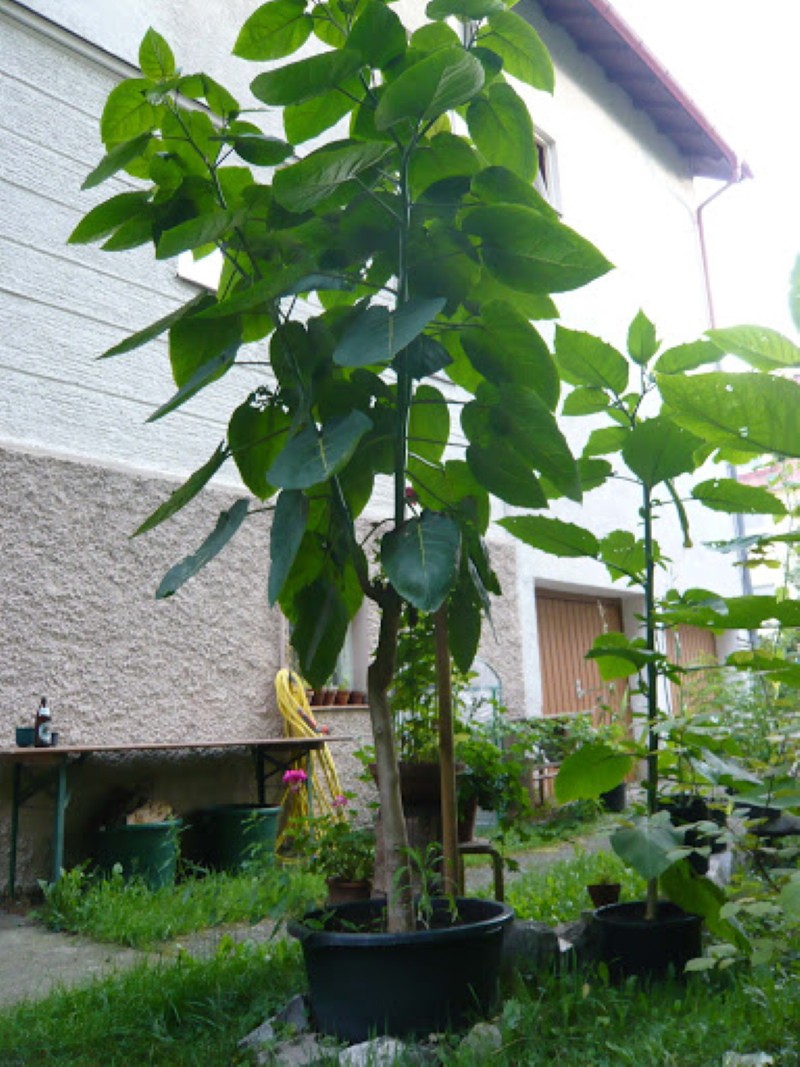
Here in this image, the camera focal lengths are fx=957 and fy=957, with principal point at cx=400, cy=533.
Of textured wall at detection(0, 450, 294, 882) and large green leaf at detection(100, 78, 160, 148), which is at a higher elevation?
large green leaf at detection(100, 78, 160, 148)

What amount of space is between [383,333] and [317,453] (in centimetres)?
22

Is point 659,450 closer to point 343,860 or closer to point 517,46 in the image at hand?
point 517,46

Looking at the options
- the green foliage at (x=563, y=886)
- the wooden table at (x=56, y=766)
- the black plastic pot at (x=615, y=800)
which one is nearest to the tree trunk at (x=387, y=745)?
the green foliage at (x=563, y=886)

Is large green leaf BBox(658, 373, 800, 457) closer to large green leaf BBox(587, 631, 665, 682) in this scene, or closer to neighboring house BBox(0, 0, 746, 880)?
large green leaf BBox(587, 631, 665, 682)

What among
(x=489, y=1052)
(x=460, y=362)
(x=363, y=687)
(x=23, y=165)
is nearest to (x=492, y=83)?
(x=460, y=362)

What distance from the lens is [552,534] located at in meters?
2.12

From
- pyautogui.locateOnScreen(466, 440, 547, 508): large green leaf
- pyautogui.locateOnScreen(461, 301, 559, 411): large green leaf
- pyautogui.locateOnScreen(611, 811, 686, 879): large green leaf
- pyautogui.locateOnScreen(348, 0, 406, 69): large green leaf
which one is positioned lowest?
pyautogui.locateOnScreen(611, 811, 686, 879): large green leaf

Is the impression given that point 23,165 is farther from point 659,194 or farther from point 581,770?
point 659,194

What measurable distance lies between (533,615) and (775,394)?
6050mm

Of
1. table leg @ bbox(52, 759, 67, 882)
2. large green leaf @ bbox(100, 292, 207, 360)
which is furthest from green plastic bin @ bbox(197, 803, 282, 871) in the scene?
large green leaf @ bbox(100, 292, 207, 360)

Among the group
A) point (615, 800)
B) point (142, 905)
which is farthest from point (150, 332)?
point (615, 800)

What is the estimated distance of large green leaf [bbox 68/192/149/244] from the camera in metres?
1.80

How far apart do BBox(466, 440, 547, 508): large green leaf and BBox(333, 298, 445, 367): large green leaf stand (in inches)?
12.7

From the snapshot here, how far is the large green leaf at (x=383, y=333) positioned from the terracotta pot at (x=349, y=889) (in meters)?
1.88
